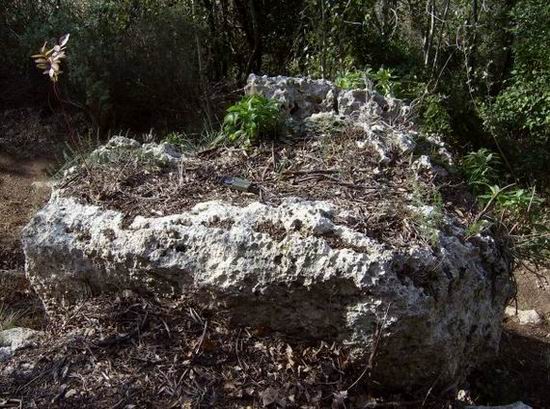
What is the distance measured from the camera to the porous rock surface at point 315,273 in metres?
2.52

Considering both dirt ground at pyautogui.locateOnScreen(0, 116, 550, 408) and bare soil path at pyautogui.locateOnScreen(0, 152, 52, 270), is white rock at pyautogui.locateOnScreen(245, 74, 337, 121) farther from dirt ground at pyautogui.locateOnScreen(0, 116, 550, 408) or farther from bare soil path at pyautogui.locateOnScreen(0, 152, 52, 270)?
bare soil path at pyautogui.locateOnScreen(0, 152, 52, 270)

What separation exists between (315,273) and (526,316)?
9.63ft

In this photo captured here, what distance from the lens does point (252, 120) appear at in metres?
3.40

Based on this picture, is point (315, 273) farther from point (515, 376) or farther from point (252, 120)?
point (515, 376)

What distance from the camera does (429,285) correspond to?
259cm

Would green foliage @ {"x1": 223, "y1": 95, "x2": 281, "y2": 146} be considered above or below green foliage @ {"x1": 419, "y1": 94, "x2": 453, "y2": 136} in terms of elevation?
above

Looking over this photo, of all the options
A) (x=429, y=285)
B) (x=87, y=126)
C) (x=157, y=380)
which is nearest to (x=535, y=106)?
(x=87, y=126)

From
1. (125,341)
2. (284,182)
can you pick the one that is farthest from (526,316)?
(125,341)

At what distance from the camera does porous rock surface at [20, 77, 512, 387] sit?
2.52 m

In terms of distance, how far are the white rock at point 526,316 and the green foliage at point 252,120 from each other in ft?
8.10

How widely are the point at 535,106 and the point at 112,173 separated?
598cm

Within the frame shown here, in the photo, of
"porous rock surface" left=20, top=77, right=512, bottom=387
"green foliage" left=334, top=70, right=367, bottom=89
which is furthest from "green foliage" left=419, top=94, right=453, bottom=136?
"porous rock surface" left=20, top=77, right=512, bottom=387

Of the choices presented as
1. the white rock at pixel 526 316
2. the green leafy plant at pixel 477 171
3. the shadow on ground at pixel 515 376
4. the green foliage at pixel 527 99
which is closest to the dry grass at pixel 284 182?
the green leafy plant at pixel 477 171

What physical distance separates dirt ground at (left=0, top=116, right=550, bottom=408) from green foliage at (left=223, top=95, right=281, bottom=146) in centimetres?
115
